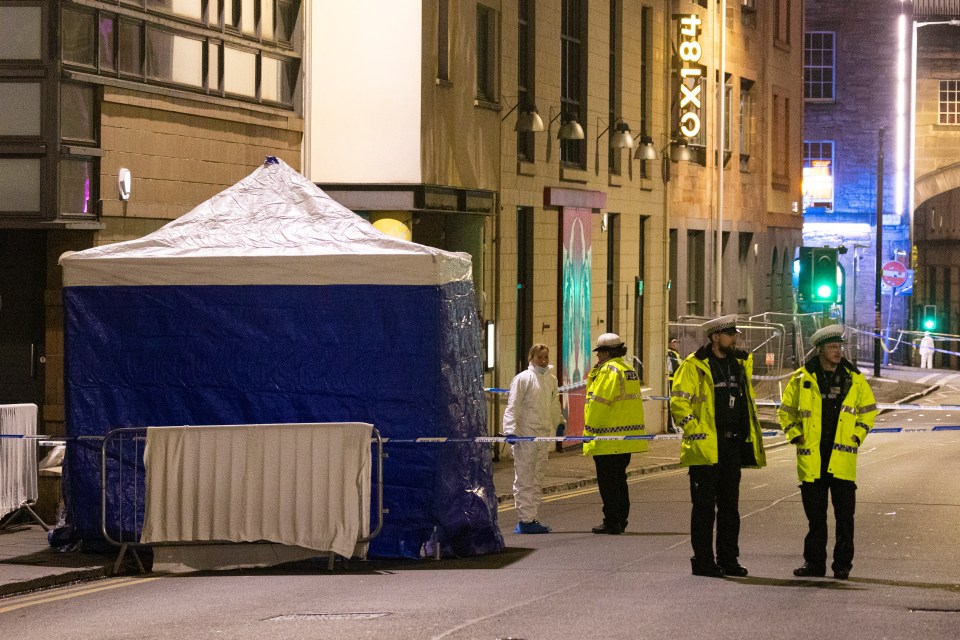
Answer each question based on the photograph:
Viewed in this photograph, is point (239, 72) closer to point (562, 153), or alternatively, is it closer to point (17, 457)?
point (17, 457)

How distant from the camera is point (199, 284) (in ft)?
44.2

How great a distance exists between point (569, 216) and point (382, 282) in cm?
1520

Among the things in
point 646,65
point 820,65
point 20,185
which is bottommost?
point 20,185

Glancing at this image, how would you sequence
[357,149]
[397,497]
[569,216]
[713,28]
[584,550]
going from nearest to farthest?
1. [397,497]
2. [584,550]
3. [357,149]
4. [569,216]
5. [713,28]

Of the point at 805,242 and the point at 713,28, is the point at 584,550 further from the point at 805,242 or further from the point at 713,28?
the point at 805,242

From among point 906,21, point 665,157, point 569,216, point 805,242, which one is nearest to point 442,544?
point 569,216

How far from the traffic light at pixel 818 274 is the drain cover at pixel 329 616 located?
71.4 feet

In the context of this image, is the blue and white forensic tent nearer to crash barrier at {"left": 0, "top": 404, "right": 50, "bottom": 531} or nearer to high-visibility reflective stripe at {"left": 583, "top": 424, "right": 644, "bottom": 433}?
crash barrier at {"left": 0, "top": 404, "right": 50, "bottom": 531}

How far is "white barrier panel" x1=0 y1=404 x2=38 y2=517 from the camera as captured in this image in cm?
1448

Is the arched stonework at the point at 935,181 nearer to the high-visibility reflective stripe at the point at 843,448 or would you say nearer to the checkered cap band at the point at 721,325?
the checkered cap band at the point at 721,325

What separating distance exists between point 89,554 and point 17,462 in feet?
5.50

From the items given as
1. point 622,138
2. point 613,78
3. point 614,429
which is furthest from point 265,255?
point 613,78

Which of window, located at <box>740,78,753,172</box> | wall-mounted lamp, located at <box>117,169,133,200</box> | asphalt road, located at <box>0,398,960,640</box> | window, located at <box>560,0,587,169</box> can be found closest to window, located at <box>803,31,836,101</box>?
window, located at <box>740,78,753,172</box>

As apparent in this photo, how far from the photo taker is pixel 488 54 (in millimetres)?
25203
